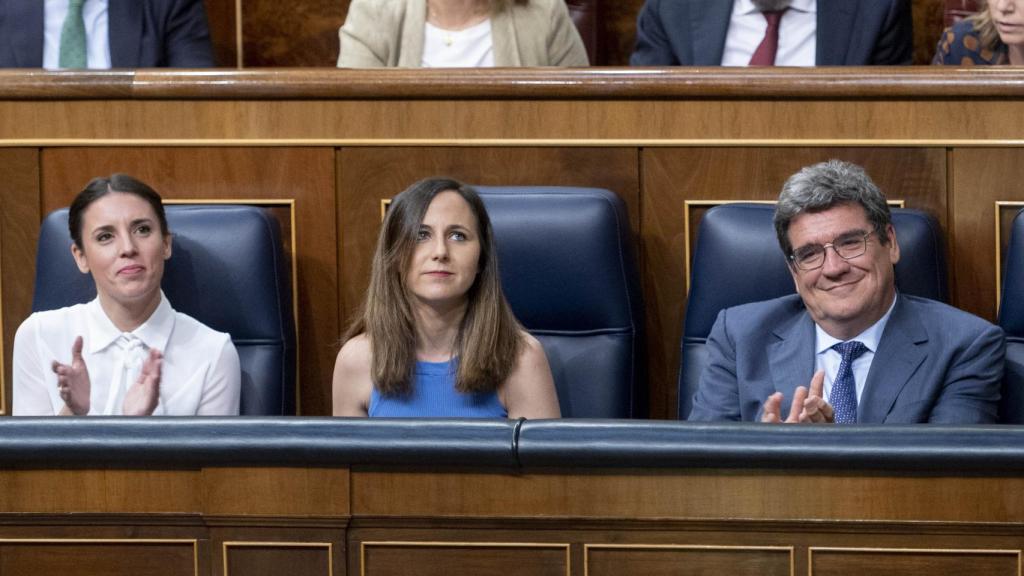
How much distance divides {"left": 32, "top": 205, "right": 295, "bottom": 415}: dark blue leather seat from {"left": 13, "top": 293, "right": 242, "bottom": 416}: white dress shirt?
0.03 metres

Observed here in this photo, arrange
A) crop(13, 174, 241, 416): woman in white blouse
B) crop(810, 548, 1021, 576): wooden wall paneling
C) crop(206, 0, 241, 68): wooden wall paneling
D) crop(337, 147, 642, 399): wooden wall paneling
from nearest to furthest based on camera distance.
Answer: crop(810, 548, 1021, 576): wooden wall paneling, crop(13, 174, 241, 416): woman in white blouse, crop(337, 147, 642, 399): wooden wall paneling, crop(206, 0, 241, 68): wooden wall paneling

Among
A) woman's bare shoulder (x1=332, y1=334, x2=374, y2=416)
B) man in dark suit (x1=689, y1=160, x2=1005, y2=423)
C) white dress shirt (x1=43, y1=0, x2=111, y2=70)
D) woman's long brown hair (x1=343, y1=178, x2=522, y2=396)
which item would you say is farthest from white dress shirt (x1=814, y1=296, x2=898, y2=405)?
white dress shirt (x1=43, y1=0, x2=111, y2=70)

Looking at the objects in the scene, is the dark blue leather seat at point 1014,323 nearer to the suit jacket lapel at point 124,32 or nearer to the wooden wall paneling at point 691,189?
the wooden wall paneling at point 691,189

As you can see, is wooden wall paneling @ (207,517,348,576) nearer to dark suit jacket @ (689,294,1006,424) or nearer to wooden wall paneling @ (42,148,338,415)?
dark suit jacket @ (689,294,1006,424)

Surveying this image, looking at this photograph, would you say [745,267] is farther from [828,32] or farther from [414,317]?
[828,32]

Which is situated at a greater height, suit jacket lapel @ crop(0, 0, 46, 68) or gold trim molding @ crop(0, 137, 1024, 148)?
suit jacket lapel @ crop(0, 0, 46, 68)

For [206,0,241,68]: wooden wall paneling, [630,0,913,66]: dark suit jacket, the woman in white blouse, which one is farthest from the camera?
[206,0,241,68]: wooden wall paneling

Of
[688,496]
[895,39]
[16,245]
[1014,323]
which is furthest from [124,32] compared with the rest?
[688,496]

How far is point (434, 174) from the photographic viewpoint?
207 centimetres

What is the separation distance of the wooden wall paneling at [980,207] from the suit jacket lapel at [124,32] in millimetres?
1298

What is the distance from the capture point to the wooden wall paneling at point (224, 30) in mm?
3143

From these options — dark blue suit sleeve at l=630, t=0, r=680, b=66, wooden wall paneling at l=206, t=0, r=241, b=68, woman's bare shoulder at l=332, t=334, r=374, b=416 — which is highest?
wooden wall paneling at l=206, t=0, r=241, b=68

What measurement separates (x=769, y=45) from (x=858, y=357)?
2.31ft

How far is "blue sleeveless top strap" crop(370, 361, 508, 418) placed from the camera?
1830 mm
